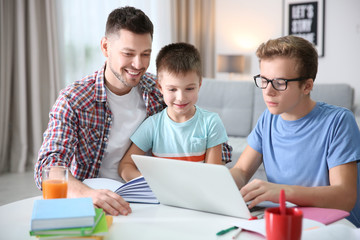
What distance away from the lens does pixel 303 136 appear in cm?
150

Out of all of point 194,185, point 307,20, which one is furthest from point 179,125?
point 307,20

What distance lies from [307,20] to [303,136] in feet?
14.8

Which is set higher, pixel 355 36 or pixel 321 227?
pixel 355 36

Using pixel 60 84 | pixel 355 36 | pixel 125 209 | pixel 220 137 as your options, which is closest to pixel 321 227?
pixel 125 209

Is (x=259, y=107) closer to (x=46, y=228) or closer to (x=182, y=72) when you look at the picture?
(x=182, y=72)

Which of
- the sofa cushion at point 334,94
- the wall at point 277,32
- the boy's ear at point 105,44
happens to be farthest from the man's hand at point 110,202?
the wall at point 277,32

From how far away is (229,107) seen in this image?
4020 millimetres

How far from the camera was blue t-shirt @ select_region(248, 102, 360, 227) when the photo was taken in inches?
56.1

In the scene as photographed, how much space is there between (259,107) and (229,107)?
27cm

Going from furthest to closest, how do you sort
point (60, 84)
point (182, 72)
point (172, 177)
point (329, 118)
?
point (60, 84) < point (182, 72) < point (329, 118) < point (172, 177)

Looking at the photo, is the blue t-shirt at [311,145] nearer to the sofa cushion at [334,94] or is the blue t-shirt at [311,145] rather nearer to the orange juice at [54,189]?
the orange juice at [54,189]

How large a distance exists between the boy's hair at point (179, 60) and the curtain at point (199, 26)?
13.7 feet

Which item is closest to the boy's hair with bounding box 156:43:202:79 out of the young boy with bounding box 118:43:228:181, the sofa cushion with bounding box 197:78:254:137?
the young boy with bounding box 118:43:228:181

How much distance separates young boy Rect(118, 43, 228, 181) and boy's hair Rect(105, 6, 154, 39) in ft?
0.43
